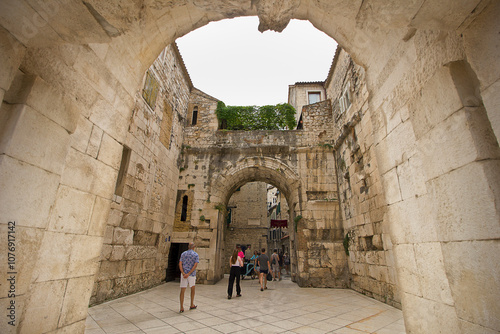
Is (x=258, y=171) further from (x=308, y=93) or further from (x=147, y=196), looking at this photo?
(x=308, y=93)

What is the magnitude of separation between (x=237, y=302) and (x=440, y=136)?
561 cm

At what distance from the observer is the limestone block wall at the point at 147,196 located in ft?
19.2

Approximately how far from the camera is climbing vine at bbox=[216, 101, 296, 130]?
11.3m

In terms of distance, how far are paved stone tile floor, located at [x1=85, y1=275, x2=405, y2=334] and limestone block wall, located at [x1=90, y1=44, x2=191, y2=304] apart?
2.47 feet

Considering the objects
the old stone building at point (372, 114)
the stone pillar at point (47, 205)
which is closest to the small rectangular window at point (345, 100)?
the old stone building at point (372, 114)

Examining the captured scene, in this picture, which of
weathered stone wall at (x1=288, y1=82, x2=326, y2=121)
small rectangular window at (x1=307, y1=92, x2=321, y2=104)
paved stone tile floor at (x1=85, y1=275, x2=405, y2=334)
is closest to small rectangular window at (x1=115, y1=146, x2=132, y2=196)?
paved stone tile floor at (x1=85, y1=275, x2=405, y2=334)

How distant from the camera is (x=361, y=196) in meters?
6.98

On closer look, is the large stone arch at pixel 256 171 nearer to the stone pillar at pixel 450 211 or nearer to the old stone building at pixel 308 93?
the old stone building at pixel 308 93

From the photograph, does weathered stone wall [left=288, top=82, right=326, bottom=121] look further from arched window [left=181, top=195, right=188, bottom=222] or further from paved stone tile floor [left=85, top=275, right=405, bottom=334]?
paved stone tile floor [left=85, top=275, right=405, bottom=334]

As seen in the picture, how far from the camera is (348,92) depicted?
8.02 metres

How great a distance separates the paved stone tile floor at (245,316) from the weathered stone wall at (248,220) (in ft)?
37.3

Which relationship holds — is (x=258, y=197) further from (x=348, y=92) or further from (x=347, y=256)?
(x=348, y=92)

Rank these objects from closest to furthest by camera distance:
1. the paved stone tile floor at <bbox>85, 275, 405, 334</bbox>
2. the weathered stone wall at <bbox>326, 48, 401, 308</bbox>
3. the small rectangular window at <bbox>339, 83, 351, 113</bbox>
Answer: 1. the paved stone tile floor at <bbox>85, 275, 405, 334</bbox>
2. the weathered stone wall at <bbox>326, 48, 401, 308</bbox>
3. the small rectangular window at <bbox>339, 83, 351, 113</bbox>

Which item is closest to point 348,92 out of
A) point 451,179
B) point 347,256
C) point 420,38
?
point 347,256
